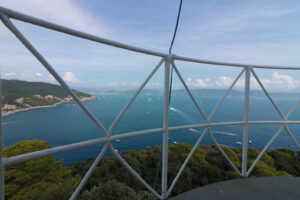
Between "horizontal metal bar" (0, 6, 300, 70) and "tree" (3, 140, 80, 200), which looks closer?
"horizontal metal bar" (0, 6, 300, 70)

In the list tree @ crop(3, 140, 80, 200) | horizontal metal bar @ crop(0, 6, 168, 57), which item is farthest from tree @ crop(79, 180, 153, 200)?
tree @ crop(3, 140, 80, 200)

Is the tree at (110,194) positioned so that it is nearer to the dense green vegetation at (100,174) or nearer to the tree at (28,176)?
the dense green vegetation at (100,174)

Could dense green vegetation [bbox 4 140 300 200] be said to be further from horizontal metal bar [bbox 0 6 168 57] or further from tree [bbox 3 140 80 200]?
horizontal metal bar [bbox 0 6 168 57]

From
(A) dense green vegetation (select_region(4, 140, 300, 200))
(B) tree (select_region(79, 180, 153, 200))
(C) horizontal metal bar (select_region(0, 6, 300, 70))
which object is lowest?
(A) dense green vegetation (select_region(4, 140, 300, 200))

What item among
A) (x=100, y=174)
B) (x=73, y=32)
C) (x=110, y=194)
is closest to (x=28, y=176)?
(x=100, y=174)

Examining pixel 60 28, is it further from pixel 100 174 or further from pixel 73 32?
pixel 100 174

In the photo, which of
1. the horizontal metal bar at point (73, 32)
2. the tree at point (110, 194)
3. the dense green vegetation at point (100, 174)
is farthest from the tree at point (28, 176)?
the horizontal metal bar at point (73, 32)

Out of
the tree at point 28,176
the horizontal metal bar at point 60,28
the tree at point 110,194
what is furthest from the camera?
the tree at point 28,176

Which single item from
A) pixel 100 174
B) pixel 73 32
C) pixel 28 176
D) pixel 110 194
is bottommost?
pixel 100 174

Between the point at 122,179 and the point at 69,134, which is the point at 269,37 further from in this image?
the point at 69,134

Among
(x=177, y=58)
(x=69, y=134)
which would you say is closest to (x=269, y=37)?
(x=177, y=58)

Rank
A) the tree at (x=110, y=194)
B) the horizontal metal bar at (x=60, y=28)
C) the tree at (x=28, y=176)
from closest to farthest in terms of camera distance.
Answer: the horizontal metal bar at (x=60, y=28)
the tree at (x=110, y=194)
the tree at (x=28, y=176)
